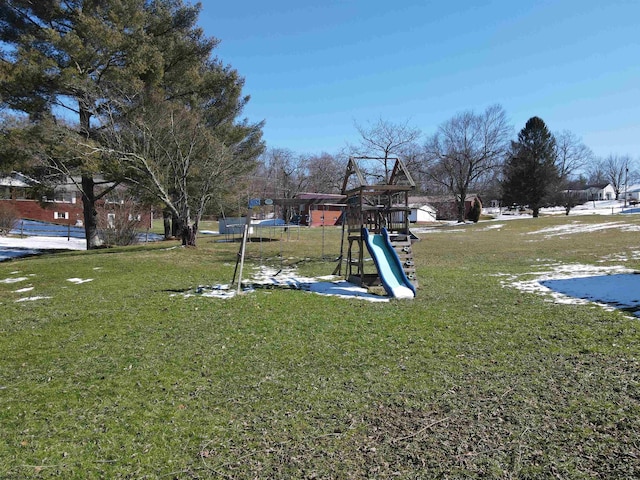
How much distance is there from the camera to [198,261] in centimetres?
1495

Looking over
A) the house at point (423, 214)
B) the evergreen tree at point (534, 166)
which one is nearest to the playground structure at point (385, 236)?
the evergreen tree at point (534, 166)

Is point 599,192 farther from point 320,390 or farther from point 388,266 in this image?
point 320,390

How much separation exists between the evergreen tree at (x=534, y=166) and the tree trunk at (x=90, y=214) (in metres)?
38.5

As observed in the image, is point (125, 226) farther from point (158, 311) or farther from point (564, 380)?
point (564, 380)

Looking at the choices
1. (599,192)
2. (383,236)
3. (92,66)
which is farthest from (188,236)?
(599,192)

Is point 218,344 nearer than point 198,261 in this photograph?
Yes

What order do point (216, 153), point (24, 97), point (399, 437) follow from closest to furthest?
point (399, 437)
point (24, 97)
point (216, 153)

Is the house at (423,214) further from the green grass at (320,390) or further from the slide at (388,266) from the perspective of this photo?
the green grass at (320,390)

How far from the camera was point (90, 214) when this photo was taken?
20.0 m

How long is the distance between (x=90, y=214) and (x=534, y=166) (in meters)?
39.6

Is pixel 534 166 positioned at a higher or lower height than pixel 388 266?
higher

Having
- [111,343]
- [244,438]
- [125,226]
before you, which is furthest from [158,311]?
[125,226]

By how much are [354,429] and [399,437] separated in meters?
0.35

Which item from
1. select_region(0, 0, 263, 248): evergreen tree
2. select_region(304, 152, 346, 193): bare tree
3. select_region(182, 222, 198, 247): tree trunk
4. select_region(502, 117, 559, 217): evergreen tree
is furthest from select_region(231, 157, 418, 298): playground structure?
select_region(304, 152, 346, 193): bare tree
